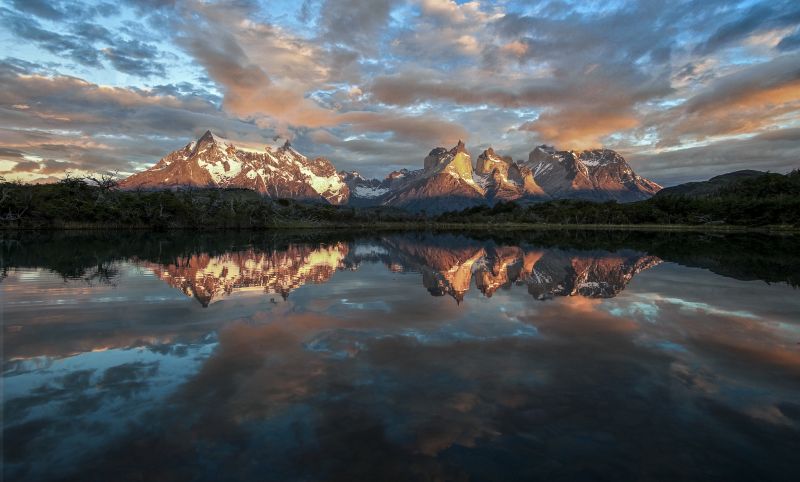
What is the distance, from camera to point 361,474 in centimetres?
680

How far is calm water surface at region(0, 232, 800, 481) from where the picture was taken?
7176mm

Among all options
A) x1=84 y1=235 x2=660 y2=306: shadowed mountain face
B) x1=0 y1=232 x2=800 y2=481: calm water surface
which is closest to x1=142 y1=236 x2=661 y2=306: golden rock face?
x1=84 y1=235 x2=660 y2=306: shadowed mountain face

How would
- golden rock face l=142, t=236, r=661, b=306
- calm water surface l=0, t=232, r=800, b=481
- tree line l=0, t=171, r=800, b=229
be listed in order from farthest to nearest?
tree line l=0, t=171, r=800, b=229 < golden rock face l=142, t=236, r=661, b=306 < calm water surface l=0, t=232, r=800, b=481

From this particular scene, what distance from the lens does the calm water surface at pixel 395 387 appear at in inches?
283

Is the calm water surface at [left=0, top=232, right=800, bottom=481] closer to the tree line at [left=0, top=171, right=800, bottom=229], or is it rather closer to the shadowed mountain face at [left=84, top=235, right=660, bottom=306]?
the shadowed mountain face at [left=84, top=235, right=660, bottom=306]

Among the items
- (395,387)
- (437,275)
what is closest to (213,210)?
(437,275)

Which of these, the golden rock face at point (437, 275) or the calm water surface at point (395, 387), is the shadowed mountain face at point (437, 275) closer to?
the golden rock face at point (437, 275)

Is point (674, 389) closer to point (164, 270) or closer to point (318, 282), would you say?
point (318, 282)

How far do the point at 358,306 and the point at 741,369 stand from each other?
1381cm

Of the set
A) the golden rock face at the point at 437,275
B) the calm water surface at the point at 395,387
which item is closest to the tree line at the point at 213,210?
the golden rock face at the point at 437,275

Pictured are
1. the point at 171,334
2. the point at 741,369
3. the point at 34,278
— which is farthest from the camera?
the point at 34,278

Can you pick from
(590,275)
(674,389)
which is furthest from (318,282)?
(674,389)

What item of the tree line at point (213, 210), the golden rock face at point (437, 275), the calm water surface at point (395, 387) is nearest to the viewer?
the calm water surface at point (395, 387)

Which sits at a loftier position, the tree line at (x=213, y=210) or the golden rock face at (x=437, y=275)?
the tree line at (x=213, y=210)
